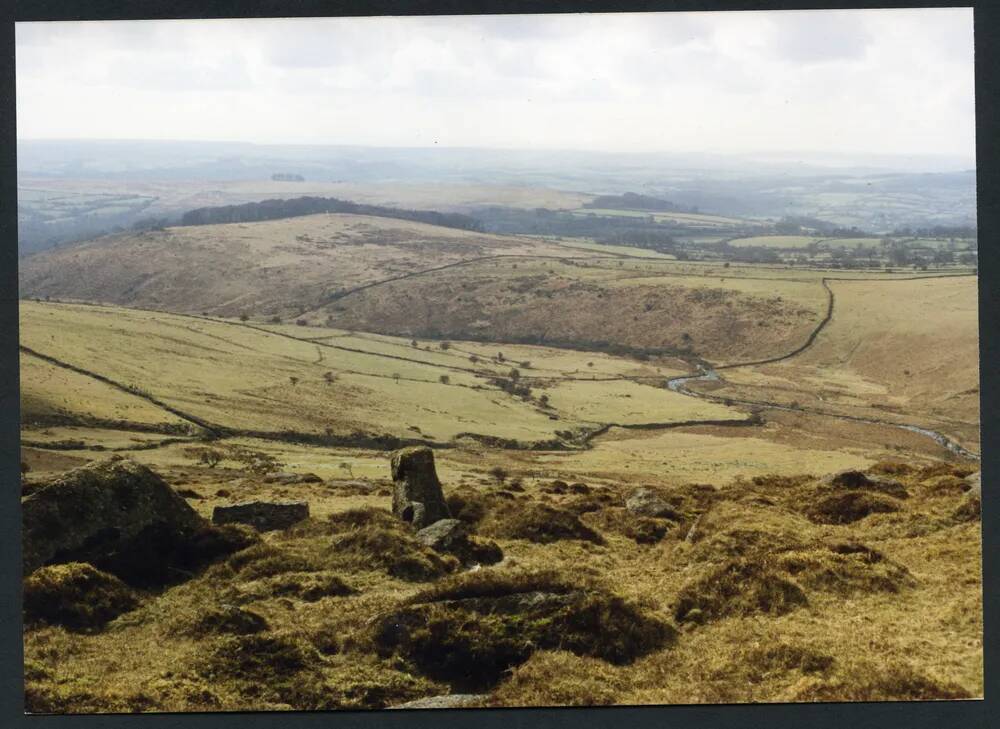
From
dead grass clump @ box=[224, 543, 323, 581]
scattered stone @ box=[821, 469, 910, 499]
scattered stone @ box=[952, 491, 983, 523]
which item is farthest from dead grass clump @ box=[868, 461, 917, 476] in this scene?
dead grass clump @ box=[224, 543, 323, 581]

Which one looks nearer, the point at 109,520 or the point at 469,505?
the point at 109,520

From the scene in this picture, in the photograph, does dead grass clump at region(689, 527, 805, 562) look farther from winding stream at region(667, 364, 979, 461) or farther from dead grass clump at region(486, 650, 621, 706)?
winding stream at region(667, 364, 979, 461)

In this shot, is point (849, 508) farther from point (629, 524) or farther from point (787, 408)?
point (629, 524)

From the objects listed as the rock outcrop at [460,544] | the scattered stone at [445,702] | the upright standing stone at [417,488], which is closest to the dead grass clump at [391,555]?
the rock outcrop at [460,544]

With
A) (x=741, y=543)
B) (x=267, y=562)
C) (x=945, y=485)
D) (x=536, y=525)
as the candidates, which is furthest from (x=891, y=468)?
(x=267, y=562)

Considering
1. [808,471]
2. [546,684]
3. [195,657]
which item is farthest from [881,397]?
[195,657]

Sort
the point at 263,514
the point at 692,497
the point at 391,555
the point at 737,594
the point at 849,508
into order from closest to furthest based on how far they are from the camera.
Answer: the point at 737,594
the point at 391,555
the point at 263,514
the point at 849,508
the point at 692,497

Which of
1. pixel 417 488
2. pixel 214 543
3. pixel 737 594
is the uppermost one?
pixel 417 488

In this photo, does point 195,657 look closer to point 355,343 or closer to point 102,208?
point 355,343
